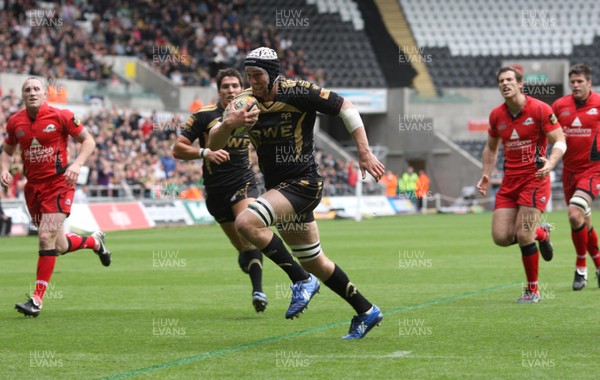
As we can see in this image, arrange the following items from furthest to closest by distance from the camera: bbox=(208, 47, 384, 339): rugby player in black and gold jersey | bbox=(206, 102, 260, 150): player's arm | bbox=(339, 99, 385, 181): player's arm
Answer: bbox=(208, 47, 384, 339): rugby player in black and gold jersey
bbox=(206, 102, 260, 150): player's arm
bbox=(339, 99, 385, 181): player's arm

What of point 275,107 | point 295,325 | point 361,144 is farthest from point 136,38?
point 361,144

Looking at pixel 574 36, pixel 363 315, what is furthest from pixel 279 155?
pixel 574 36

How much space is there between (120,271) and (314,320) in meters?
6.97

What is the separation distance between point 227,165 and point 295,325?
2.28m

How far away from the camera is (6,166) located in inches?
431

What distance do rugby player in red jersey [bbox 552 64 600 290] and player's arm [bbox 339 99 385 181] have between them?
493 cm

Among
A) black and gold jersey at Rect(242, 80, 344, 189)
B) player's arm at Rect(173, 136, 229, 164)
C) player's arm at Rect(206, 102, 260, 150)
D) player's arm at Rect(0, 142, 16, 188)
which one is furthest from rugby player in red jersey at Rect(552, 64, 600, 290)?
player's arm at Rect(0, 142, 16, 188)

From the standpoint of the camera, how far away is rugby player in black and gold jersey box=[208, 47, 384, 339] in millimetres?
7980

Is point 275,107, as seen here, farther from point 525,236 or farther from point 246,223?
point 525,236

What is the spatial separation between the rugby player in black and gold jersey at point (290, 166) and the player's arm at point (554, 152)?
2.89 metres

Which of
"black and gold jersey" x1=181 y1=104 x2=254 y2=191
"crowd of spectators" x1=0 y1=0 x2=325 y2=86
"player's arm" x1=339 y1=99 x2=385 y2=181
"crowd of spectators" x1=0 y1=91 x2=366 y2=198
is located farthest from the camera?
"crowd of spectators" x1=0 y1=0 x2=325 y2=86

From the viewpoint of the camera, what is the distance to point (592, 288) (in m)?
12.1

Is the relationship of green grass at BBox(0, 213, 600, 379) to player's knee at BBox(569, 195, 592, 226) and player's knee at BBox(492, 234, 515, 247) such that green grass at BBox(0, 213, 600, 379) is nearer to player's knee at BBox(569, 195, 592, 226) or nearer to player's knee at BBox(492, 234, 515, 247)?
player's knee at BBox(492, 234, 515, 247)

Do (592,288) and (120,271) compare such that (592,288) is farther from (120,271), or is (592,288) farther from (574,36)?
(574,36)
